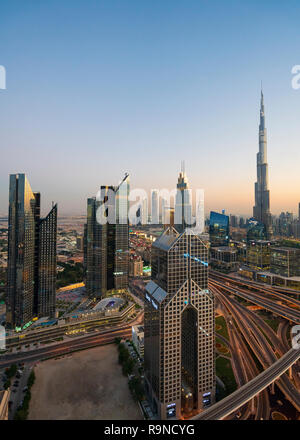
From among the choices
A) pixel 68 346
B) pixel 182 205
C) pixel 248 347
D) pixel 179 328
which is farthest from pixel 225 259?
pixel 179 328

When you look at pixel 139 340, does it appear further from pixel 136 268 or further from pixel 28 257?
pixel 136 268

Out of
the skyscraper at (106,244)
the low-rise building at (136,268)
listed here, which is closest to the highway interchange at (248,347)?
the skyscraper at (106,244)

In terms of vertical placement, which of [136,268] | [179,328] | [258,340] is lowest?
[258,340]

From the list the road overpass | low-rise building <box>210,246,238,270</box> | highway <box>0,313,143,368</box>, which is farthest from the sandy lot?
low-rise building <box>210,246,238,270</box>

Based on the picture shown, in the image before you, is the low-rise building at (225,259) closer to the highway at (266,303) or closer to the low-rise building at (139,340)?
the highway at (266,303)

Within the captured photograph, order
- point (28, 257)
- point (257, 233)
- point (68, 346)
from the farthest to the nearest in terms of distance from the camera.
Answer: point (257, 233)
point (28, 257)
point (68, 346)
